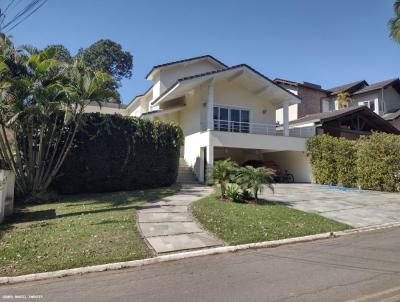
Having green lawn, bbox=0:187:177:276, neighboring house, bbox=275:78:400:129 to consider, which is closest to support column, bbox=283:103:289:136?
neighboring house, bbox=275:78:400:129

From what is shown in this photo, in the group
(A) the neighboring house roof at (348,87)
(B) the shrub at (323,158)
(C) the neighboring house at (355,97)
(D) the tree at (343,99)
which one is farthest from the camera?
(A) the neighboring house roof at (348,87)

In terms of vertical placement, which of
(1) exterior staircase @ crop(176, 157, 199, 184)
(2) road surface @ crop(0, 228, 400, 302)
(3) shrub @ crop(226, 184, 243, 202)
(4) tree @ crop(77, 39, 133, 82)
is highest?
(4) tree @ crop(77, 39, 133, 82)

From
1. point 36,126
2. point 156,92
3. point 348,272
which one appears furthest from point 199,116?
point 348,272

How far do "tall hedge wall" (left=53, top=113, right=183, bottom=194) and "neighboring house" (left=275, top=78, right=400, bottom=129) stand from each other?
20109 mm

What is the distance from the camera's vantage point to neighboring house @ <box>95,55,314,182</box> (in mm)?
19391

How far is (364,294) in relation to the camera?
4.46 metres

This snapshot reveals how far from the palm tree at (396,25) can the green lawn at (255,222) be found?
54.1ft

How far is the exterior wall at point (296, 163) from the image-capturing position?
2213cm

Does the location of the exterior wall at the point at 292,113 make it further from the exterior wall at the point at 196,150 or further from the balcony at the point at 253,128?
the exterior wall at the point at 196,150

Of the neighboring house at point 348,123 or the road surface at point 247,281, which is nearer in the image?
the road surface at point 247,281

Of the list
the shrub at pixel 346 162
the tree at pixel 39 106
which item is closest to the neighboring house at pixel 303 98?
the shrub at pixel 346 162

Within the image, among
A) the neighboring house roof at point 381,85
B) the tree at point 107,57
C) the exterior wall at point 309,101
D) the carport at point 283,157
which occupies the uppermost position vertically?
the tree at point 107,57

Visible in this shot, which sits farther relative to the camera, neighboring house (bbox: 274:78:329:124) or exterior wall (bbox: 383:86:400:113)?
exterior wall (bbox: 383:86:400:113)

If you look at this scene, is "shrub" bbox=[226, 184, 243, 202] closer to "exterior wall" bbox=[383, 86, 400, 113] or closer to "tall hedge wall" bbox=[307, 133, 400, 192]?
"tall hedge wall" bbox=[307, 133, 400, 192]
